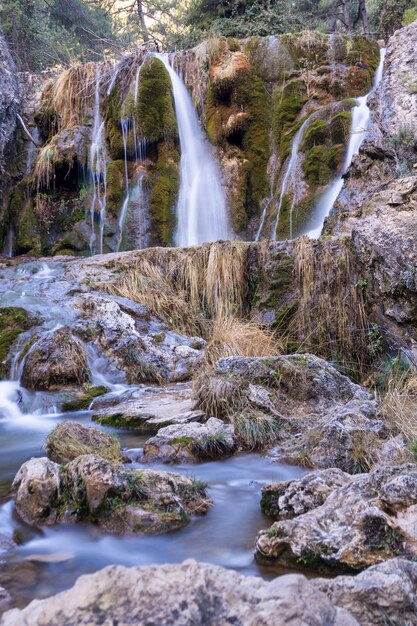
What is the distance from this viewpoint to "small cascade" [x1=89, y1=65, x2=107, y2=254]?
12.6 metres

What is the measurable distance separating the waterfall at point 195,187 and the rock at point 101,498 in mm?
8954

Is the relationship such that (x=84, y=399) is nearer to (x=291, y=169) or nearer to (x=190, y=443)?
(x=190, y=443)

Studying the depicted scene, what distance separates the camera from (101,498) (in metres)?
3.18

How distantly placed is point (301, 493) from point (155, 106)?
459 inches

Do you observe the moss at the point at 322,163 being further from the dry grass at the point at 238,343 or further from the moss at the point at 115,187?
the dry grass at the point at 238,343

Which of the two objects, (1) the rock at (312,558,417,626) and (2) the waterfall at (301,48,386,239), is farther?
(2) the waterfall at (301,48,386,239)

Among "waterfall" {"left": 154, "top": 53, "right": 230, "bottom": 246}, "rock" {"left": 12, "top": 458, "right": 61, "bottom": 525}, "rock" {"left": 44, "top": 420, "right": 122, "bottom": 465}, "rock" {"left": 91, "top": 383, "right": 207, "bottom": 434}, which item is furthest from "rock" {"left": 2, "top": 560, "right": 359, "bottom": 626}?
"waterfall" {"left": 154, "top": 53, "right": 230, "bottom": 246}

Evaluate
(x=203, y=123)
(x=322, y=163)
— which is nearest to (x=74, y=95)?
(x=203, y=123)

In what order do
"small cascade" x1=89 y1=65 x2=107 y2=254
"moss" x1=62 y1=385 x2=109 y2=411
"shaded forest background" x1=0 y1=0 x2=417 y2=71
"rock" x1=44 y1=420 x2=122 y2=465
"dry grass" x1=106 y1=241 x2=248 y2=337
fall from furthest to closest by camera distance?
"shaded forest background" x1=0 y1=0 x2=417 y2=71 → "small cascade" x1=89 y1=65 x2=107 y2=254 → "dry grass" x1=106 y1=241 x2=248 y2=337 → "moss" x1=62 y1=385 x2=109 y2=411 → "rock" x1=44 y1=420 x2=122 y2=465

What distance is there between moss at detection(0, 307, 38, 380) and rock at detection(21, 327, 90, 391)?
0.40 meters

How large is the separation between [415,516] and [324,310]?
198 inches

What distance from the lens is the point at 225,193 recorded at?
12.6 metres

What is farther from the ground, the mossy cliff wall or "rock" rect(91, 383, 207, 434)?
the mossy cliff wall

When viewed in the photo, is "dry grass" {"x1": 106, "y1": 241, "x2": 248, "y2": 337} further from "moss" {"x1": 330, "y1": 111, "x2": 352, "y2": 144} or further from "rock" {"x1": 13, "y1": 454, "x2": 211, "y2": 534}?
"rock" {"x1": 13, "y1": 454, "x2": 211, "y2": 534}
